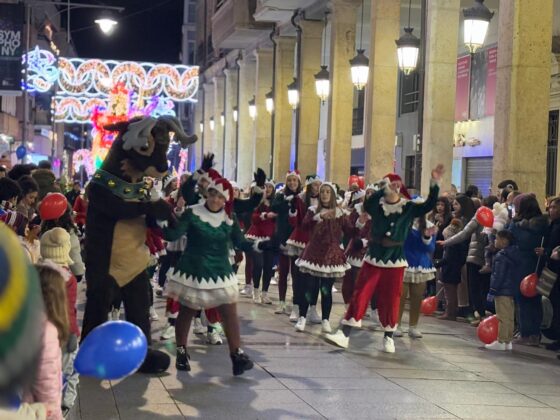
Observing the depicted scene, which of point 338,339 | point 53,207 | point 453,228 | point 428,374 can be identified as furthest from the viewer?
point 453,228

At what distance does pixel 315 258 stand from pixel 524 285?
96.7 inches

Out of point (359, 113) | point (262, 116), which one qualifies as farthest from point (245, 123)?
point (359, 113)

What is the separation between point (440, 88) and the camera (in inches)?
645

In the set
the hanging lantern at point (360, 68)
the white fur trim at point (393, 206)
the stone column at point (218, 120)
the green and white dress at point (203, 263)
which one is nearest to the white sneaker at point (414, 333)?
the white fur trim at point (393, 206)

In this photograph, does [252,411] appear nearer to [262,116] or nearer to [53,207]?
[53,207]

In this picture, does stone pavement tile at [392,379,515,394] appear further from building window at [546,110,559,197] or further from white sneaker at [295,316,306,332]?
building window at [546,110,559,197]

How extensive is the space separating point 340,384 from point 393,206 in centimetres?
259

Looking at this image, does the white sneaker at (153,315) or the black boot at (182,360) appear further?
the white sneaker at (153,315)

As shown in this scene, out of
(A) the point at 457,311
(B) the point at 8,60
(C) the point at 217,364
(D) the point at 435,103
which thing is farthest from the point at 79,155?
(C) the point at 217,364

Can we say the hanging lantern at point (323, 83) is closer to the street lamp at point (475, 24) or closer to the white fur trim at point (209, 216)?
the street lamp at point (475, 24)

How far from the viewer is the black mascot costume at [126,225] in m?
8.14

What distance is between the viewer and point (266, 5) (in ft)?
80.2

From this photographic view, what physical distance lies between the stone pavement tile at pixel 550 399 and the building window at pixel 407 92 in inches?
866

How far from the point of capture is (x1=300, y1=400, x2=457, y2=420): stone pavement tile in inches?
275
